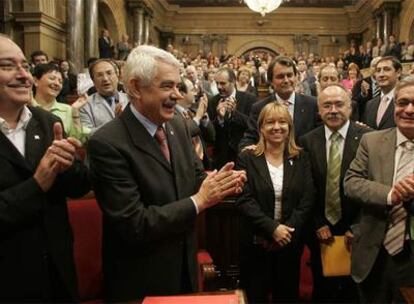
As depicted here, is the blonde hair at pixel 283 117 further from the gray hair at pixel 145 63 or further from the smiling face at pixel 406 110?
the gray hair at pixel 145 63

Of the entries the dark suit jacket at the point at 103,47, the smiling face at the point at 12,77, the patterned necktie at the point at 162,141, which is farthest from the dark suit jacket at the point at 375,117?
the dark suit jacket at the point at 103,47

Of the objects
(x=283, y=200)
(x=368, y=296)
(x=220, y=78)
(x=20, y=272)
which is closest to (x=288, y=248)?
(x=283, y=200)

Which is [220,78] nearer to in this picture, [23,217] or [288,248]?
[288,248]

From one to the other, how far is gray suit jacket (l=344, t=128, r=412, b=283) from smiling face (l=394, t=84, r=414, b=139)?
0.30 ft

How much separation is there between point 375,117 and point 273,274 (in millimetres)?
1993

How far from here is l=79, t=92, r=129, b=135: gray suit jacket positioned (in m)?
3.39

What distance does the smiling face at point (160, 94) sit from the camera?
5.95ft

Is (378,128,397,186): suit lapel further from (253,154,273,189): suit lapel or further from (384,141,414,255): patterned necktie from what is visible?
(253,154,273,189): suit lapel

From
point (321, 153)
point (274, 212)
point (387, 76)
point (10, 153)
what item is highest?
point (387, 76)

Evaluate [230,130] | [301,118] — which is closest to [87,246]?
[301,118]

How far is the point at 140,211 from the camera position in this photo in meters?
1.75

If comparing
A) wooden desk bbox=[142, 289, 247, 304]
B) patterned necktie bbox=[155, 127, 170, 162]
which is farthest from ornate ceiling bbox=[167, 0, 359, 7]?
wooden desk bbox=[142, 289, 247, 304]

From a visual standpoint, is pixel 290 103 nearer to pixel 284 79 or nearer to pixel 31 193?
pixel 284 79

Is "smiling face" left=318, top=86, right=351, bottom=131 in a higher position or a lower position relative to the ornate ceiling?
lower
